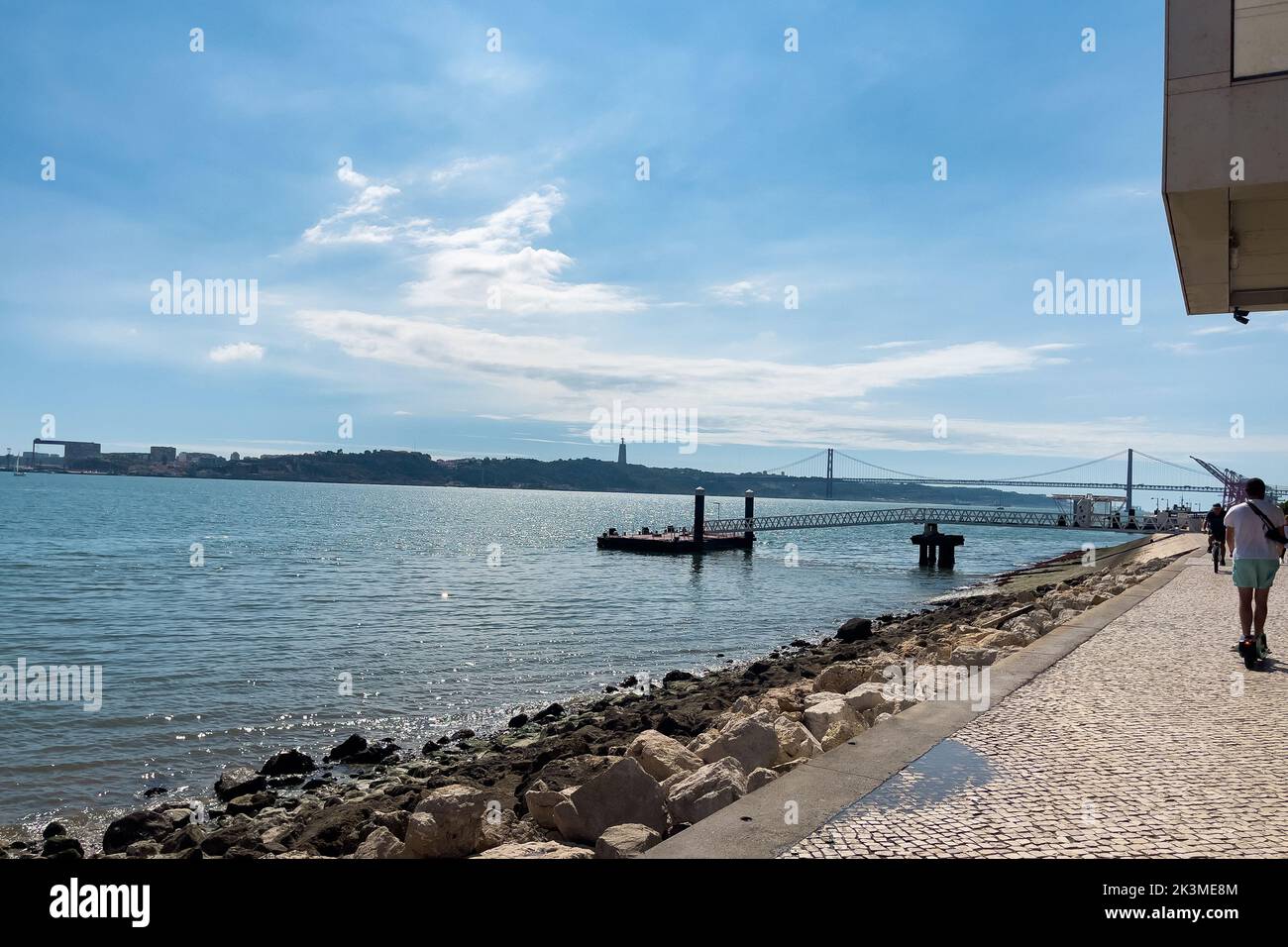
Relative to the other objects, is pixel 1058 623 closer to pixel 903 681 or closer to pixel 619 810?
pixel 903 681

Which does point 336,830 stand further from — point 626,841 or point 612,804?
point 626,841

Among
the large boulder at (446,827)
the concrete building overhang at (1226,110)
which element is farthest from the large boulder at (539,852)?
the concrete building overhang at (1226,110)

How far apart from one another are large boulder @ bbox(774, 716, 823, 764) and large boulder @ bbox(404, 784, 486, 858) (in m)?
2.08

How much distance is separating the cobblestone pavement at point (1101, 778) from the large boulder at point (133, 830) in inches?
249

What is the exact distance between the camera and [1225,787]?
439cm

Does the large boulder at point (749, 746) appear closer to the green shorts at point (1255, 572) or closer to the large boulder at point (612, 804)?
the large boulder at point (612, 804)

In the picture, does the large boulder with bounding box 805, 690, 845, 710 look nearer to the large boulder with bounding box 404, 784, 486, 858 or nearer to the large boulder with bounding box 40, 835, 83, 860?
the large boulder with bounding box 404, 784, 486, 858

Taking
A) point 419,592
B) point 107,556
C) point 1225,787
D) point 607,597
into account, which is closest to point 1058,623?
point 1225,787

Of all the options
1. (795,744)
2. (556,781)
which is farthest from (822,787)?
(556,781)

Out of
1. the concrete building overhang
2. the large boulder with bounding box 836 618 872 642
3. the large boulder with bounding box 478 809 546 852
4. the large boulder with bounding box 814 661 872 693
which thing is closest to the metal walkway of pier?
the large boulder with bounding box 836 618 872 642

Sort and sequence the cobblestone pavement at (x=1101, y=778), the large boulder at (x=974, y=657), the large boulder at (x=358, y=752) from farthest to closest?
the large boulder at (x=358, y=752) < the large boulder at (x=974, y=657) < the cobblestone pavement at (x=1101, y=778)

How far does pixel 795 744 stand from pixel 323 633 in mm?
15714

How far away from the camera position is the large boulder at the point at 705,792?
457 centimetres

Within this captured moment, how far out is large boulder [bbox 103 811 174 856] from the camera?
23.5ft
